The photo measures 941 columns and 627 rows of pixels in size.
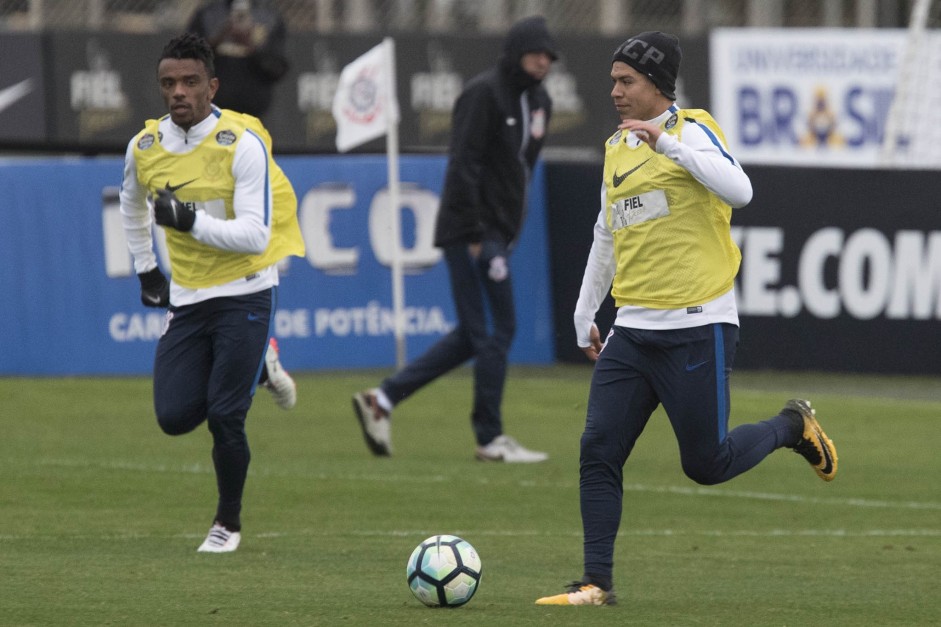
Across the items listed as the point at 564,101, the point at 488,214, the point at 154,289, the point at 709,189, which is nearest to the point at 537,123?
the point at 488,214

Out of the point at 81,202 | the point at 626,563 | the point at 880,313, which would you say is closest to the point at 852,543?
the point at 626,563

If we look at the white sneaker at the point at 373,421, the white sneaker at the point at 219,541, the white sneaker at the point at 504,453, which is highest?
the white sneaker at the point at 219,541

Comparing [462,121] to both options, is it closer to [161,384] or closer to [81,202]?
[161,384]

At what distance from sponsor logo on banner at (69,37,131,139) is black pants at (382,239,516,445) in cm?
786

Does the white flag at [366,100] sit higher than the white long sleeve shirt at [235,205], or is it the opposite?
the white long sleeve shirt at [235,205]

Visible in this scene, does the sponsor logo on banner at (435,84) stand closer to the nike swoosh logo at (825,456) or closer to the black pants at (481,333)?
the black pants at (481,333)

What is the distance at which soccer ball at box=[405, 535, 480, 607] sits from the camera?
22.3 feet

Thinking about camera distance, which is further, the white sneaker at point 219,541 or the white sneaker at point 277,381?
the white sneaker at point 277,381

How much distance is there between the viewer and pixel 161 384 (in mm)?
8289

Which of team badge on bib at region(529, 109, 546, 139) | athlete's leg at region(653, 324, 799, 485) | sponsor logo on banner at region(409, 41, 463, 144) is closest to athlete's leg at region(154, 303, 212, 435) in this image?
athlete's leg at region(653, 324, 799, 485)

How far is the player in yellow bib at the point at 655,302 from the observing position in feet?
22.4

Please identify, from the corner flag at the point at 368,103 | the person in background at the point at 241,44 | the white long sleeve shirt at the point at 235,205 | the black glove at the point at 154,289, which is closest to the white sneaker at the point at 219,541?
the white long sleeve shirt at the point at 235,205

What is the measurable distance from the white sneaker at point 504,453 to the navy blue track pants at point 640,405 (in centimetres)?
447

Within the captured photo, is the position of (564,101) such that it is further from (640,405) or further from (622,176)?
(640,405)
